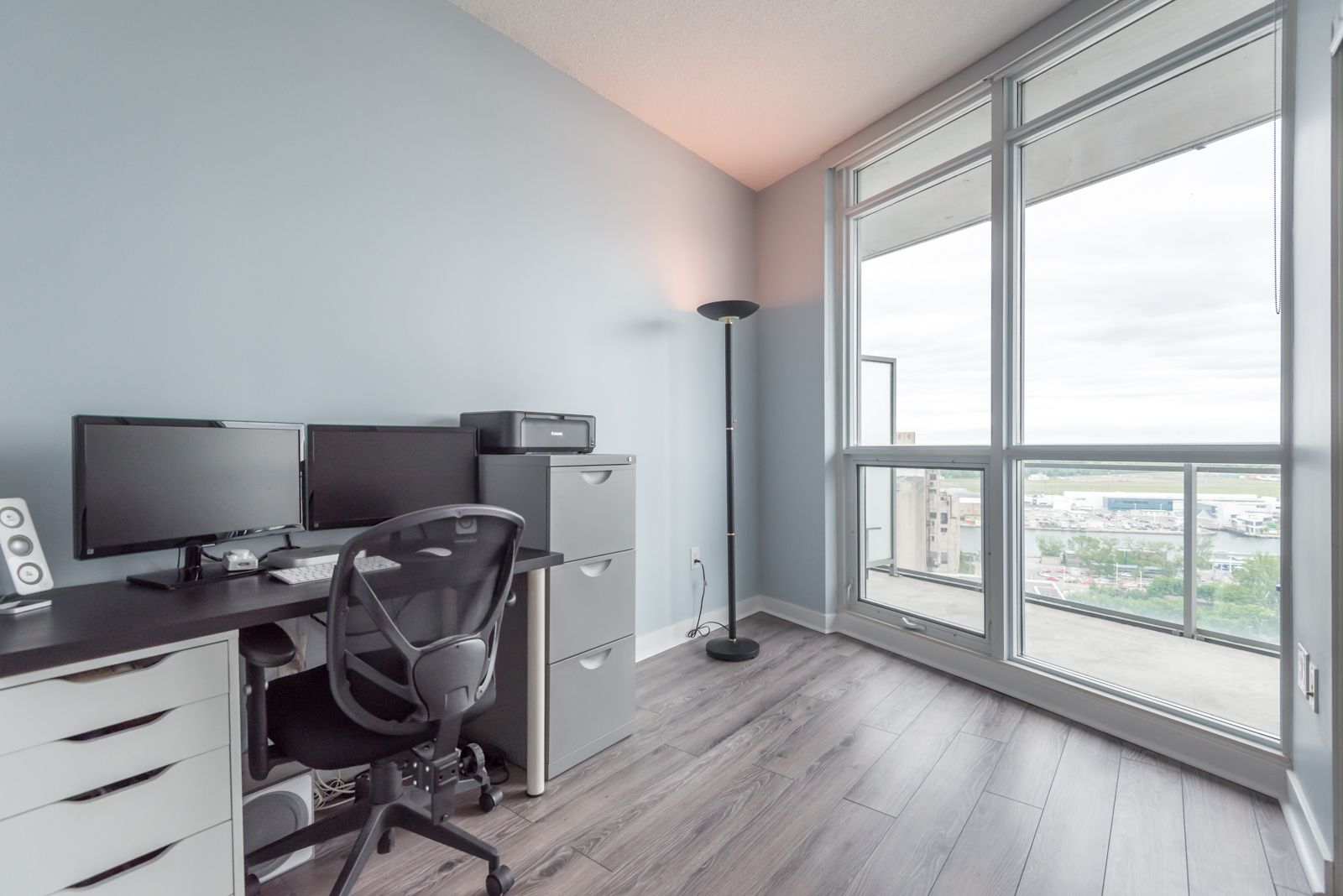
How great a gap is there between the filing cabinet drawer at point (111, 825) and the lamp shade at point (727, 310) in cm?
259

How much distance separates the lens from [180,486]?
4.71ft

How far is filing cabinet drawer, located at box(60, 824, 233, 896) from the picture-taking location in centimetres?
99

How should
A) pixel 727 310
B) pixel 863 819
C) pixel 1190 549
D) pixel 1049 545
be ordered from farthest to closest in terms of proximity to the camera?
pixel 727 310 → pixel 1049 545 → pixel 1190 549 → pixel 863 819

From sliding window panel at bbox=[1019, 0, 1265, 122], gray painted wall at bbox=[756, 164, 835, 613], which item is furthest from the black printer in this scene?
sliding window panel at bbox=[1019, 0, 1265, 122]

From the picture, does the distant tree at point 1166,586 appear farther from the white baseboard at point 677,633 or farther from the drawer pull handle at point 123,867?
the drawer pull handle at point 123,867

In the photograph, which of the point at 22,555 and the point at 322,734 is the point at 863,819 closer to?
the point at 322,734

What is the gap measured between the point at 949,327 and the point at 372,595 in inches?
113

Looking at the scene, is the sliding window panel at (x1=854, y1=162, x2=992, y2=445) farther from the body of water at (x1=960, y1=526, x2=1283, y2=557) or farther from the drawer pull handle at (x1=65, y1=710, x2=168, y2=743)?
the drawer pull handle at (x1=65, y1=710, x2=168, y2=743)

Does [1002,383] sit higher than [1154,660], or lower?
higher

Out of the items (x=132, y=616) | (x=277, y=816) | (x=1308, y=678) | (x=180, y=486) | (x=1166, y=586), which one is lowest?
(x=277, y=816)

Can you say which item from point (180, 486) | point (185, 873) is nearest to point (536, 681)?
point (185, 873)

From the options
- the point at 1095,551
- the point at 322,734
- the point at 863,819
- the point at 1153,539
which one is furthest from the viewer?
the point at 1095,551

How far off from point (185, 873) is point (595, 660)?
3.87 feet

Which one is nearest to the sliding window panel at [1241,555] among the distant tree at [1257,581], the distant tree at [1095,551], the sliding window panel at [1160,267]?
the distant tree at [1257,581]
